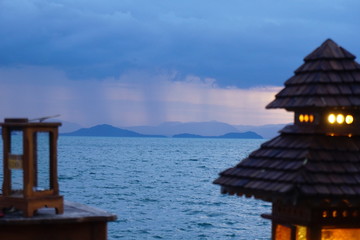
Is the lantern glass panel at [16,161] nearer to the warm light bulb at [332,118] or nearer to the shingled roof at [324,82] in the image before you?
the shingled roof at [324,82]

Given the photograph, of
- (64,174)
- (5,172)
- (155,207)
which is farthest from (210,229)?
(64,174)

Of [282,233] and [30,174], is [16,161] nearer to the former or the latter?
[30,174]

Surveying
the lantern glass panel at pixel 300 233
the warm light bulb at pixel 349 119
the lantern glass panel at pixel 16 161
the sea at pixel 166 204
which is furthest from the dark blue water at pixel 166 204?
the warm light bulb at pixel 349 119

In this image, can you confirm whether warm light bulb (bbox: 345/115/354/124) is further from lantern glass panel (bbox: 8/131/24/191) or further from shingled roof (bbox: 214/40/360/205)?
lantern glass panel (bbox: 8/131/24/191)

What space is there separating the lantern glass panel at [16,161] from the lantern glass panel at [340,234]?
5710 millimetres

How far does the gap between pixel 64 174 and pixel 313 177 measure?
83.7m

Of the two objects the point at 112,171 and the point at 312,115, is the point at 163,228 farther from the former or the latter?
the point at 112,171

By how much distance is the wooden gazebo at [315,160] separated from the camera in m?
7.59

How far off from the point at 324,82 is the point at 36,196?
5568 mm

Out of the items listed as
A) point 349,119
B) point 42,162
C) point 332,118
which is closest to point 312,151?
point 332,118

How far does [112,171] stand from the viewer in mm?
98312

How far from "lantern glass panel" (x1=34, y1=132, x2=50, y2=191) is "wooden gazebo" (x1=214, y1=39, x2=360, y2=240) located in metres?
4.12

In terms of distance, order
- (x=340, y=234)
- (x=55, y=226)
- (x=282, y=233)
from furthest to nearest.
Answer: (x=55, y=226) < (x=282, y=233) < (x=340, y=234)

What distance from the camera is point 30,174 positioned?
11305 mm
